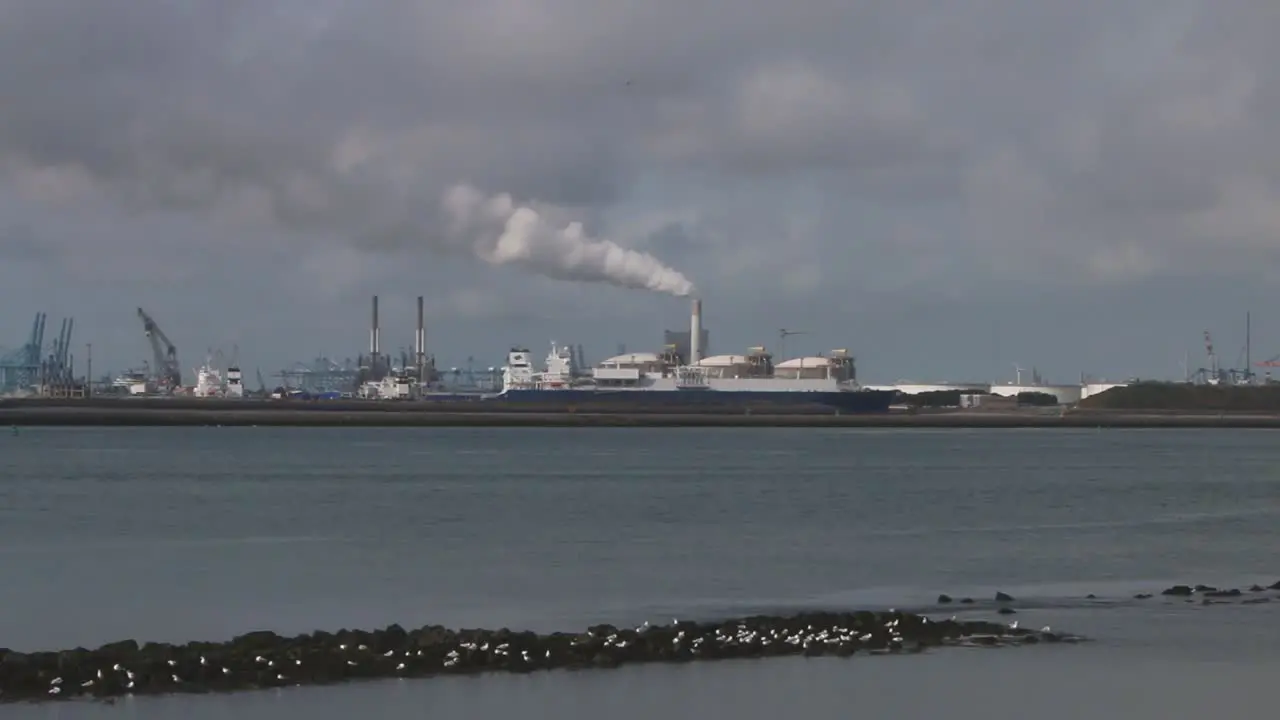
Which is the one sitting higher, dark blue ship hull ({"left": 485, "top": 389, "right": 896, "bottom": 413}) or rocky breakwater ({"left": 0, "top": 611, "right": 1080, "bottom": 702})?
dark blue ship hull ({"left": 485, "top": 389, "right": 896, "bottom": 413})

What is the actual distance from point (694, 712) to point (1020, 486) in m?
34.6

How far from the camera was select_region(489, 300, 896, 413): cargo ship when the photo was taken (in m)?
114

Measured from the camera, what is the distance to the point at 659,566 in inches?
998

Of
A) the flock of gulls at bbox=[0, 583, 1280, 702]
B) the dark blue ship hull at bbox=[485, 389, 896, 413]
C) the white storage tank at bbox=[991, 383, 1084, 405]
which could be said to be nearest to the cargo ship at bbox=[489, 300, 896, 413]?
the dark blue ship hull at bbox=[485, 389, 896, 413]

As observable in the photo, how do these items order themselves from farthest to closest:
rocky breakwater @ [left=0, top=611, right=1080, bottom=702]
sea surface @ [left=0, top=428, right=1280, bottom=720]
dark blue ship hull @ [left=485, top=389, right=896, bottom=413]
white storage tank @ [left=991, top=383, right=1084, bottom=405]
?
white storage tank @ [left=991, top=383, right=1084, bottom=405] < dark blue ship hull @ [left=485, top=389, right=896, bottom=413] < sea surface @ [left=0, top=428, right=1280, bottom=720] < rocky breakwater @ [left=0, top=611, right=1080, bottom=702]

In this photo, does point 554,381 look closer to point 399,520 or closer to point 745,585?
point 399,520

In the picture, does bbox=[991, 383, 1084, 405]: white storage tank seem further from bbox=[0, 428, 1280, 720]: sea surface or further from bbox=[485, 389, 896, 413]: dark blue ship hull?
bbox=[0, 428, 1280, 720]: sea surface

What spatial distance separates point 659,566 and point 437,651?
9789 mm

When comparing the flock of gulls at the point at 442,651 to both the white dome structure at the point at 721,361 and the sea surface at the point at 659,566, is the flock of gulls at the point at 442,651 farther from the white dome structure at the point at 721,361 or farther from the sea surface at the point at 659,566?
the white dome structure at the point at 721,361

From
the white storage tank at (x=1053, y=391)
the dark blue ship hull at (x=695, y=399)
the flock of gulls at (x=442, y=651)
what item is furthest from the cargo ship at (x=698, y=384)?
the flock of gulls at (x=442, y=651)

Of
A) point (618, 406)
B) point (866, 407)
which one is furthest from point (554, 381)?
point (866, 407)

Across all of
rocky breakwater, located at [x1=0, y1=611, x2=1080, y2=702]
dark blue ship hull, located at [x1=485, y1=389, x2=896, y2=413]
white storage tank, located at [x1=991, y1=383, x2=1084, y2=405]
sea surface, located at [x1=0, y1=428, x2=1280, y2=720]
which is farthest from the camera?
white storage tank, located at [x1=991, y1=383, x2=1084, y2=405]

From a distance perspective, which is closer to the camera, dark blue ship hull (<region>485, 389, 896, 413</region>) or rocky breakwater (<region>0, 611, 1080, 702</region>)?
rocky breakwater (<region>0, 611, 1080, 702</region>)

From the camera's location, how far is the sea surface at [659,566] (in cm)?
1485
